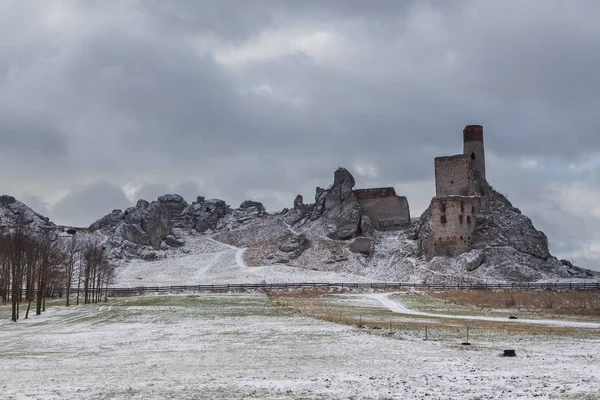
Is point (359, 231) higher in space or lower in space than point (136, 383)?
higher

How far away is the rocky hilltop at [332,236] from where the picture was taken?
98250 millimetres

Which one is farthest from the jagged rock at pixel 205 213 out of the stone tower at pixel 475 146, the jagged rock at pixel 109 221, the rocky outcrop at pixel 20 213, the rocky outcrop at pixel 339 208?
the stone tower at pixel 475 146

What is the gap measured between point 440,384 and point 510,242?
87.9 meters

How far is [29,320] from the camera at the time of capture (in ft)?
159

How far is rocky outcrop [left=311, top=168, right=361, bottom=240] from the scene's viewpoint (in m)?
117

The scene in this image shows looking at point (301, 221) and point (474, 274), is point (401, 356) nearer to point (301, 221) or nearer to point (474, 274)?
point (474, 274)

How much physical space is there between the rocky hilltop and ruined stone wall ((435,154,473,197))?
13.1 feet

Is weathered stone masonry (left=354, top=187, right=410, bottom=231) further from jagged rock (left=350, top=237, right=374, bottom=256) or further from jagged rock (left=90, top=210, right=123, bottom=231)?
jagged rock (left=90, top=210, right=123, bottom=231)

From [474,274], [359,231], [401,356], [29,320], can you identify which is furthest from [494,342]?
[359,231]

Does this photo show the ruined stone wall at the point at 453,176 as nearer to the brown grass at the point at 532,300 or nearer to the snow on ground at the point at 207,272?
the snow on ground at the point at 207,272

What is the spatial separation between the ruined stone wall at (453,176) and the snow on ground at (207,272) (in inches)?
844

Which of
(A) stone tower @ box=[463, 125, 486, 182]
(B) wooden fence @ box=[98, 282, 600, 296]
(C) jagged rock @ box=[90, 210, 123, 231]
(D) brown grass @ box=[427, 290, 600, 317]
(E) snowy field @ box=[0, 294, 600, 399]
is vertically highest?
(A) stone tower @ box=[463, 125, 486, 182]

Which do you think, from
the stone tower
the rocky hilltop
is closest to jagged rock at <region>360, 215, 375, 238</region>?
the rocky hilltop

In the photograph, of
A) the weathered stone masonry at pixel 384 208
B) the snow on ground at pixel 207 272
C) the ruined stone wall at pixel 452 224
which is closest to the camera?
the snow on ground at pixel 207 272
